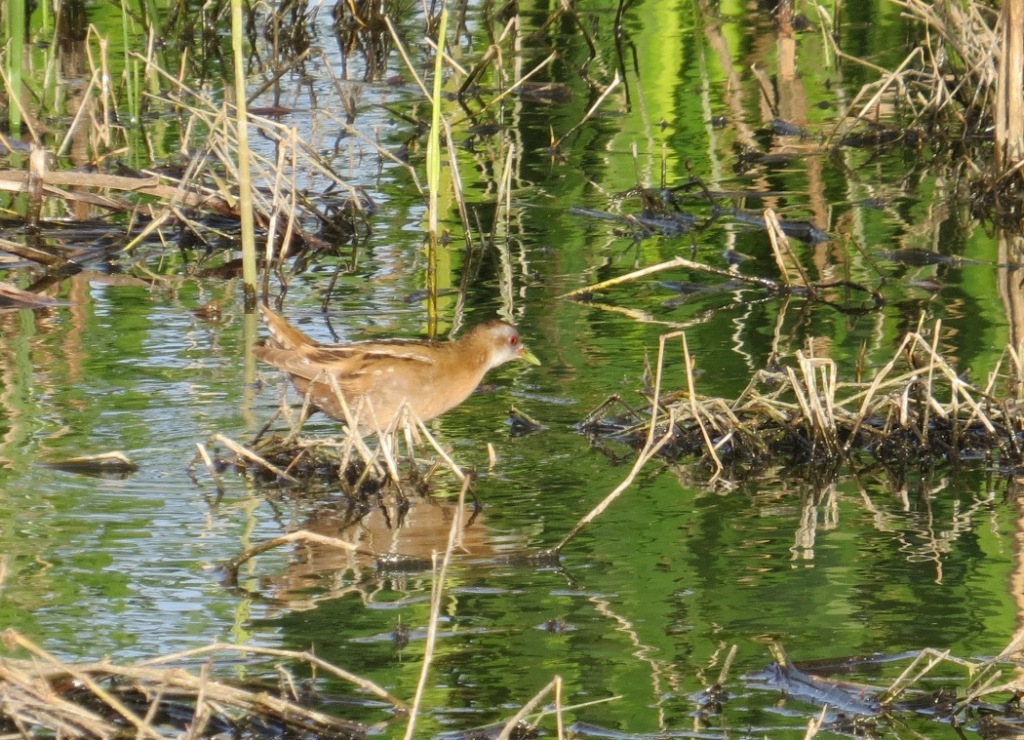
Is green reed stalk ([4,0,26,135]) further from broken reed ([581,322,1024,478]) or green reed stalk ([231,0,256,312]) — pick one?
broken reed ([581,322,1024,478])

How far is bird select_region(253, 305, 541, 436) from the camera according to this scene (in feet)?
21.8

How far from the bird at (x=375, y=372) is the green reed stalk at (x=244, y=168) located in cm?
151

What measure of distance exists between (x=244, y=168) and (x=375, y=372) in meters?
1.87

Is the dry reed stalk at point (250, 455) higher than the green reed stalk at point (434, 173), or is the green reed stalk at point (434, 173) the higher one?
the green reed stalk at point (434, 173)

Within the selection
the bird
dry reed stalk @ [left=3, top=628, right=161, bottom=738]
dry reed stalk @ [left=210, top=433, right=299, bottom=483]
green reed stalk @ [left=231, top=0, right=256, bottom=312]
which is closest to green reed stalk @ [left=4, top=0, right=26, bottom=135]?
green reed stalk @ [left=231, top=0, right=256, bottom=312]

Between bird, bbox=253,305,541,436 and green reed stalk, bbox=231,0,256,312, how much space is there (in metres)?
1.51

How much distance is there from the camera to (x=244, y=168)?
8211mm

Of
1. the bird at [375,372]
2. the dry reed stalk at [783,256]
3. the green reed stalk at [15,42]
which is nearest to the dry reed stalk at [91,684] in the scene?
the bird at [375,372]

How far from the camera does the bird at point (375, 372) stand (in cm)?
666

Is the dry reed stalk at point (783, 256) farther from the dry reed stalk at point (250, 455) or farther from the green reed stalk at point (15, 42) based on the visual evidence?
the green reed stalk at point (15, 42)

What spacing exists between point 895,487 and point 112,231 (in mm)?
5225

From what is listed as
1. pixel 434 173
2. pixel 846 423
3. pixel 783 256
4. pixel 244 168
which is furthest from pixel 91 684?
pixel 783 256

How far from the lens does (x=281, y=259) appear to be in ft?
30.2

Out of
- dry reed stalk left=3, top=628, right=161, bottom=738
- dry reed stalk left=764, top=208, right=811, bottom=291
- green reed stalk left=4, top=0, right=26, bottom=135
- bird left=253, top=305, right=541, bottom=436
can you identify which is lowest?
dry reed stalk left=3, top=628, right=161, bottom=738
